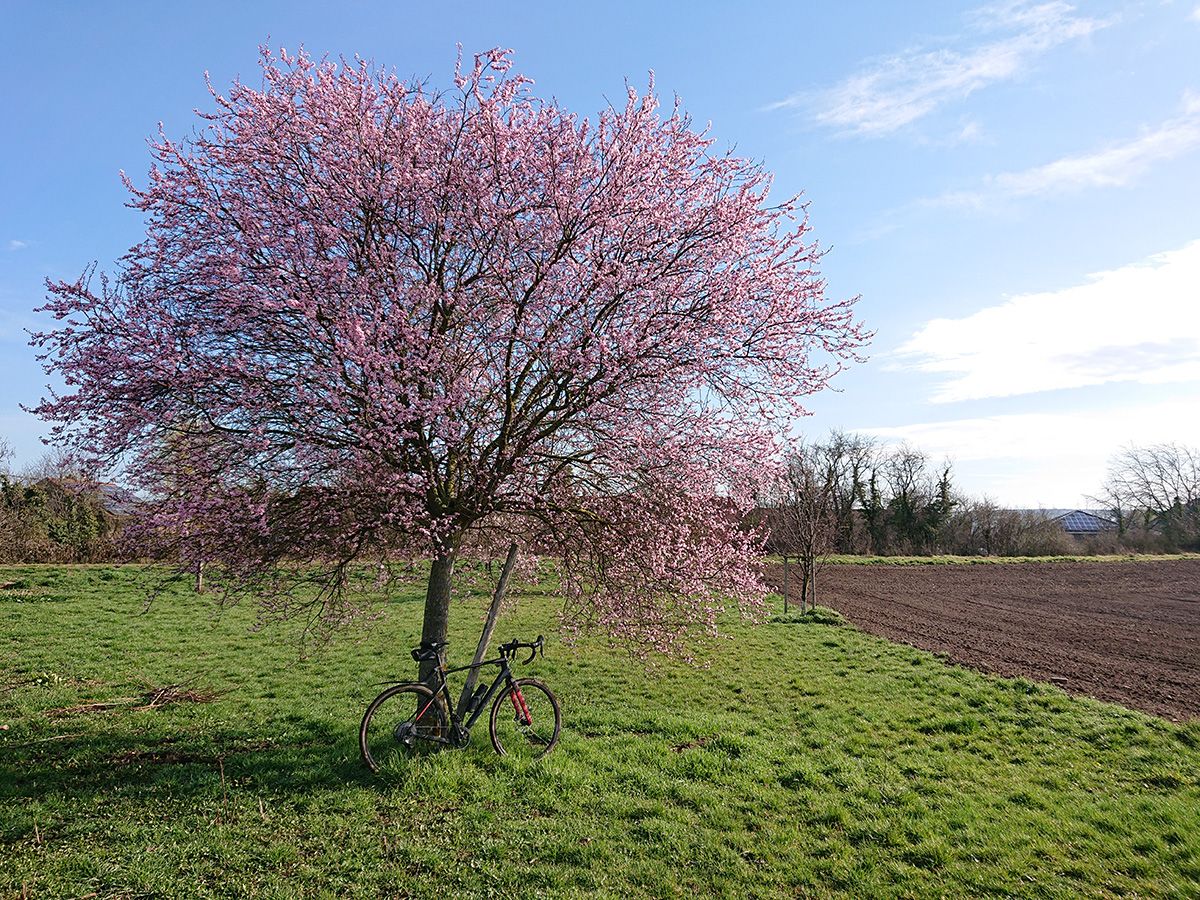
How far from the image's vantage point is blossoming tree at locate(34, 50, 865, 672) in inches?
264

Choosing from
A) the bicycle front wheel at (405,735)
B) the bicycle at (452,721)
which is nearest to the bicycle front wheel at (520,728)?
the bicycle at (452,721)

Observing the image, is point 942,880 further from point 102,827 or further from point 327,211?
point 327,211

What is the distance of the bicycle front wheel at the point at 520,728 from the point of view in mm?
7586

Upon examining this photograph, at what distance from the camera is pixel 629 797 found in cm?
661

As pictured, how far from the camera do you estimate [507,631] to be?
17.4m

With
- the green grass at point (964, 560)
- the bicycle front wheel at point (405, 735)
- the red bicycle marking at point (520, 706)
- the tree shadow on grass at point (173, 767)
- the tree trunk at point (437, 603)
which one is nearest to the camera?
the tree shadow on grass at point (173, 767)

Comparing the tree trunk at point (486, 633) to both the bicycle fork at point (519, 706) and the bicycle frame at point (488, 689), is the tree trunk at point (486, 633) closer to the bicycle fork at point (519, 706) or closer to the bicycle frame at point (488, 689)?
the bicycle frame at point (488, 689)

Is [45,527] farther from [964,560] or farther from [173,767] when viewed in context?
[964,560]

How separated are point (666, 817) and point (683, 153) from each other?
7.37 meters

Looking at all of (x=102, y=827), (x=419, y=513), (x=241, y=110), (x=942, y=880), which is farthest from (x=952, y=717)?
(x=241, y=110)

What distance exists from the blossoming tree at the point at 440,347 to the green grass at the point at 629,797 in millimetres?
1867

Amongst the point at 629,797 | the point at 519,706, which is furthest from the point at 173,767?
the point at 629,797

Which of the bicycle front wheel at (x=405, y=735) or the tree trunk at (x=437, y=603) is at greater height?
the tree trunk at (x=437, y=603)

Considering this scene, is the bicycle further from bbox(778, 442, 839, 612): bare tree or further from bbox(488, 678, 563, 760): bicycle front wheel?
bbox(778, 442, 839, 612): bare tree
